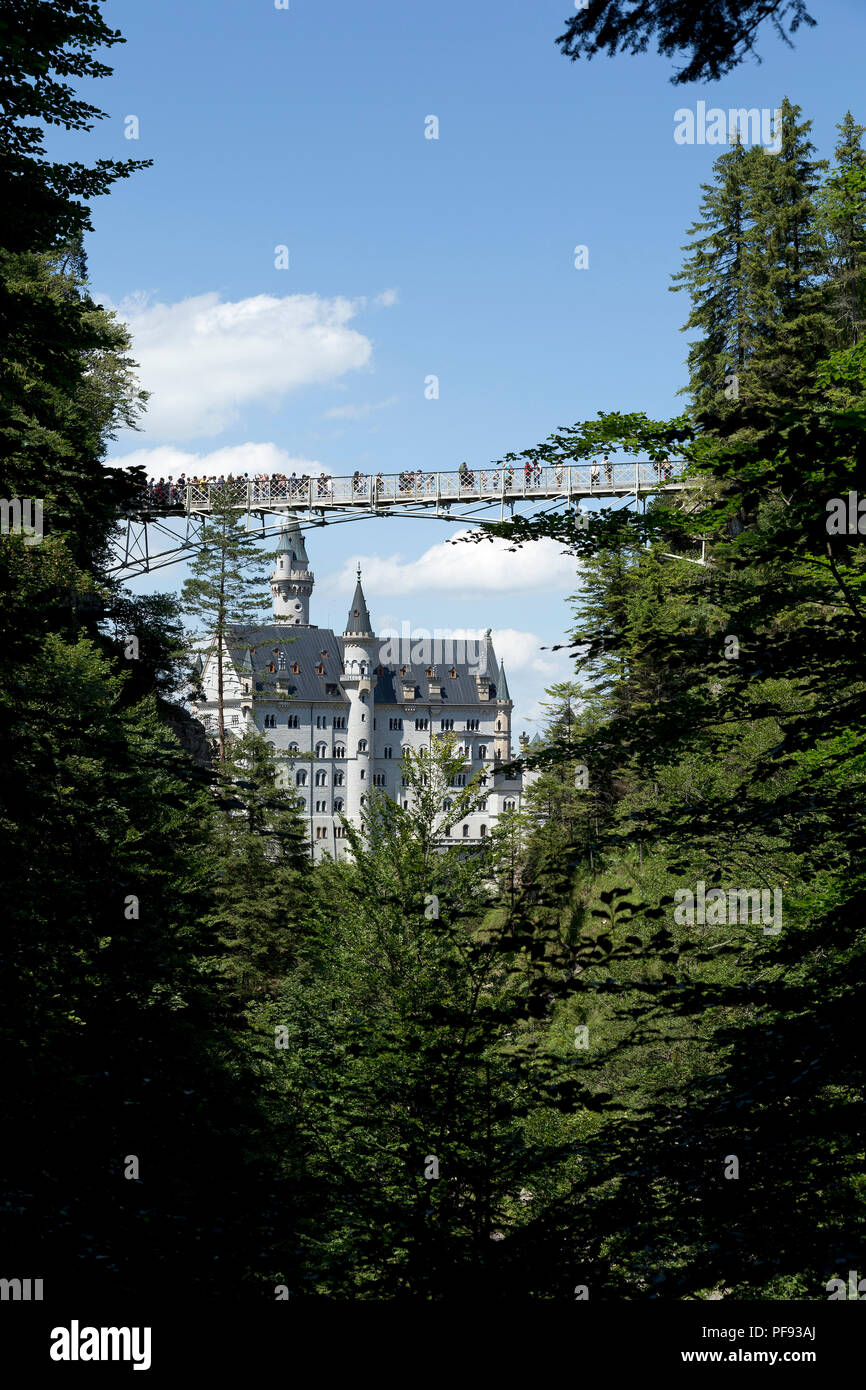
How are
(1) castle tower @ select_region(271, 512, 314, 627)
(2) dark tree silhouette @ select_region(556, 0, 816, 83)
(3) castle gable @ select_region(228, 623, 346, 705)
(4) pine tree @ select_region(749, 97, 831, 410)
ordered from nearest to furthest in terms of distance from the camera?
1. (2) dark tree silhouette @ select_region(556, 0, 816, 83)
2. (4) pine tree @ select_region(749, 97, 831, 410)
3. (3) castle gable @ select_region(228, 623, 346, 705)
4. (1) castle tower @ select_region(271, 512, 314, 627)

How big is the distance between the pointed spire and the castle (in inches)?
3.6

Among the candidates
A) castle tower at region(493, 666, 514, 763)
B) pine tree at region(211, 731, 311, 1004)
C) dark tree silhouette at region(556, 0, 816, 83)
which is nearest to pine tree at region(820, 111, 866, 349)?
pine tree at region(211, 731, 311, 1004)

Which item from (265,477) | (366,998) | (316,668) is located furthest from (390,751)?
(366,998)

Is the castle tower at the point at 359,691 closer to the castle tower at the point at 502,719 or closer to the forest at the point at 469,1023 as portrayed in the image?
the castle tower at the point at 502,719

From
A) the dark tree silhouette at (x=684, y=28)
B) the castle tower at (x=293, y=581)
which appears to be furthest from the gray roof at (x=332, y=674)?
the dark tree silhouette at (x=684, y=28)

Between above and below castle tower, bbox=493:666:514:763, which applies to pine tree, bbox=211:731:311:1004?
below

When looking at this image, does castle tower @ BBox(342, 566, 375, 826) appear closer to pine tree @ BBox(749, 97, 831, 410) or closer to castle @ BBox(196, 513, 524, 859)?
castle @ BBox(196, 513, 524, 859)

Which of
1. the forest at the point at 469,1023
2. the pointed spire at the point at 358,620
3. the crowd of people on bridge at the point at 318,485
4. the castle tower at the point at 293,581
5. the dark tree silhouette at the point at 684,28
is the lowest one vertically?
the forest at the point at 469,1023

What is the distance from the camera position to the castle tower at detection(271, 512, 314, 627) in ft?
409

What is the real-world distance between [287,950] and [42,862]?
30.4 m

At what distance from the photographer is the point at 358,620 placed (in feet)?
350

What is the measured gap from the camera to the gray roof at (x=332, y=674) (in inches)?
4065

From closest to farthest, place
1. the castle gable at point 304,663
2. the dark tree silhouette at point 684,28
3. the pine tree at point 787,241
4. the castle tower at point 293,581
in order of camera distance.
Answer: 1. the dark tree silhouette at point 684,28
2. the pine tree at point 787,241
3. the castle gable at point 304,663
4. the castle tower at point 293,581
